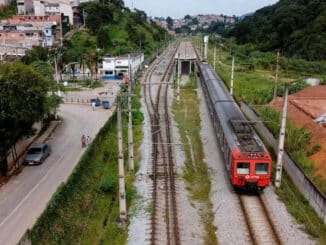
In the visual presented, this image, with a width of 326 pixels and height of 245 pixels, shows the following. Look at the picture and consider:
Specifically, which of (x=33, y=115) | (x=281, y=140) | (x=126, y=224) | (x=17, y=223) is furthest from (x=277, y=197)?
(x=33, y=115)

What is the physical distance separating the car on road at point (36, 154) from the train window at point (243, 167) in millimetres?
13485

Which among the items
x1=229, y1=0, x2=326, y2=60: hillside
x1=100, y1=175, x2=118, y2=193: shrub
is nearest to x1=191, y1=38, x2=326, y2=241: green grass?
x1=100, y1=175, x2=118, y2=193: shrub

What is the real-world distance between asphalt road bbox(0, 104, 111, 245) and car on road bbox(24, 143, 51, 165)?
0.38 meters

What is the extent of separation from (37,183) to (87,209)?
14.5ft

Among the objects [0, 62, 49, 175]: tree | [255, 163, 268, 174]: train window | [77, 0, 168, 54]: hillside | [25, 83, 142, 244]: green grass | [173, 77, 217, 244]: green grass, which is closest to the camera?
[25, 83, 142, 244]: green grass

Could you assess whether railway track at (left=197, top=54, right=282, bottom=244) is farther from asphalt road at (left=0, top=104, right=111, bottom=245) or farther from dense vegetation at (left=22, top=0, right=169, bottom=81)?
dense vegetation at (left=22, top=0, right=169, bottom=81)

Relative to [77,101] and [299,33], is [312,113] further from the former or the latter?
[299,33]

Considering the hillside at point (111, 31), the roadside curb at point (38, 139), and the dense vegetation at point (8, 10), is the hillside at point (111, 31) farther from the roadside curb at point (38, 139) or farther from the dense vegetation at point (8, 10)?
the roadside curb at point (38, 139)

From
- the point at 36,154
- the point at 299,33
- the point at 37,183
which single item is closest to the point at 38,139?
the point at 36,154

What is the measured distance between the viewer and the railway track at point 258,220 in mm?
17719

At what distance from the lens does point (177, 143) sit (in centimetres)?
3152

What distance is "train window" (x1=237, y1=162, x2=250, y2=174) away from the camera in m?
21.2

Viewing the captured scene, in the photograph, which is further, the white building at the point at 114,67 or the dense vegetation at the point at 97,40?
the dense vegetation at the point at 97,40

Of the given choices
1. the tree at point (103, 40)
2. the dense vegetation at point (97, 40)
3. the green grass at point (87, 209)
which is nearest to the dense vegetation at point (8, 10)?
the dense vegetation at point (97, 40)
